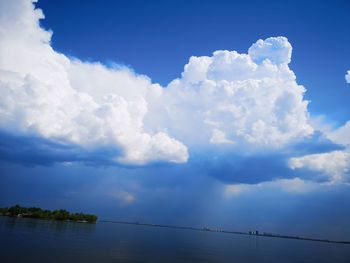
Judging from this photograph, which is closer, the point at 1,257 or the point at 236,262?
the point at 1,257

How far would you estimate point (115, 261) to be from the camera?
59719mm

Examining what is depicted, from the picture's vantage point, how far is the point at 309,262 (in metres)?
101

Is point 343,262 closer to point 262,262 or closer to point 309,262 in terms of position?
point 309,262

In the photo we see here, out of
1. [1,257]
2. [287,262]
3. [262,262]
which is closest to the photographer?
[1,257]

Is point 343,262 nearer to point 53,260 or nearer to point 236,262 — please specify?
point 236,262

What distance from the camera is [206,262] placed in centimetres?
7450

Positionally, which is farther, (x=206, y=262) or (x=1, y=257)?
(x=206, y=262)

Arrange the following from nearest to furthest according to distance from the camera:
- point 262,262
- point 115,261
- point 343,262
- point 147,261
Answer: point 115,261, point 147,261, point 262,262, point 343,262

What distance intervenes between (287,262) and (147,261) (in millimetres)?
52147

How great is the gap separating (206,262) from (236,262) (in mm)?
9815

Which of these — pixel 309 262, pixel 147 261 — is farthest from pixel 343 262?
pixel 147 261

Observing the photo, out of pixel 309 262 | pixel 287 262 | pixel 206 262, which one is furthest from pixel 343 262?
pixel 206 262

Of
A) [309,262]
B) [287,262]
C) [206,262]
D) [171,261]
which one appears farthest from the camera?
[309,262]

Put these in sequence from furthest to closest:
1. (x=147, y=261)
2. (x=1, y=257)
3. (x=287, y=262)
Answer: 1. (x=287, y=262)
2. (x=147, y=261)
3. (x=1, y=257)
